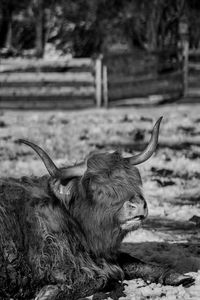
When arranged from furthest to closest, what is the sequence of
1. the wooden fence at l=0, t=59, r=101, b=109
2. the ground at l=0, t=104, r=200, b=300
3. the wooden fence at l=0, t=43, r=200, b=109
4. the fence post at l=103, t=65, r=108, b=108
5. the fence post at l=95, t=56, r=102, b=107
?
the wooden fence at l=0, t=59, r=101, b=109 < the wooden fence at l=0, t=43, r=200, b=109 < the fence post at l=103, t=65, r=108, b=108 < the fence post at l=95, t=56, r=102, b=107 < the ground at l=0, t=104, r=200, b=300

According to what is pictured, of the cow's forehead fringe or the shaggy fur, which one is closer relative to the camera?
the shaggy fur

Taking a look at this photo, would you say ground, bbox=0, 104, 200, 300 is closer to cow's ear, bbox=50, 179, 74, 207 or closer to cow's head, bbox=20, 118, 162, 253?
cow's head, bbox=20, 118, 162, 253

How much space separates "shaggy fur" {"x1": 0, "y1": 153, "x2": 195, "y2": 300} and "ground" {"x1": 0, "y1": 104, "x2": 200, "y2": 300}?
41 cm

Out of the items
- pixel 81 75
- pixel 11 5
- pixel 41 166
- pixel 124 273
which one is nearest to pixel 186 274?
pixel 124 273

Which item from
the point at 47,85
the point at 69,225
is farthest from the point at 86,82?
the point at 69,225

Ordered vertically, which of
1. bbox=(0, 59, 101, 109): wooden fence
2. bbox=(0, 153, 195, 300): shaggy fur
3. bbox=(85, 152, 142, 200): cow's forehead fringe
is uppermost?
bbox=(85, 152, 142, 200): cow's forehead fringe

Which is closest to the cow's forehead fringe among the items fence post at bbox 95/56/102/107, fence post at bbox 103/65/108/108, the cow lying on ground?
the cow lying on ground

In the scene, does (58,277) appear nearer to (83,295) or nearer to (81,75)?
(83,295)

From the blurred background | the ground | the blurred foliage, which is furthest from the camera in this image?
the blurred foliage

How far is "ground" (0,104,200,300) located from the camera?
21.7 feet

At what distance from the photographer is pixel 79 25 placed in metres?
30.8

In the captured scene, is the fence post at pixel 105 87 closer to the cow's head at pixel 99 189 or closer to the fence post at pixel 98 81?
the fence post at pixel 98 81

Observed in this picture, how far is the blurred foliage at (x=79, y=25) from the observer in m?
27.2

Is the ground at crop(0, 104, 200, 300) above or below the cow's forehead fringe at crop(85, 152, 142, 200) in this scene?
below
